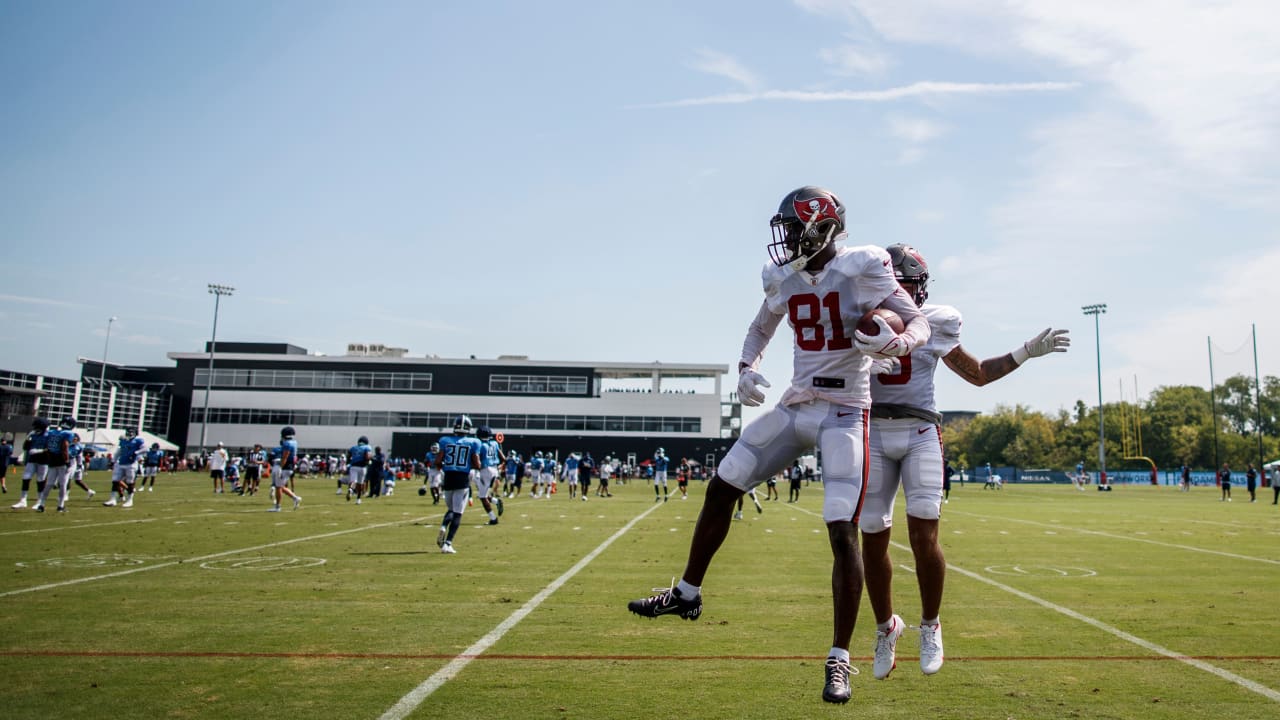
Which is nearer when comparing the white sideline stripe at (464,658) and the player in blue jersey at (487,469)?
the white sideline stripe at (464,658)

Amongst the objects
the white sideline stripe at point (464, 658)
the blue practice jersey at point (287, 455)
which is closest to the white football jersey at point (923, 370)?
the white sideline stripe at point (464, 658)

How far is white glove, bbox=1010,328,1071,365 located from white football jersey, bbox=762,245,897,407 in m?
1.61

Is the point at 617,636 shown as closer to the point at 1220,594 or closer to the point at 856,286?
the point at 856,286

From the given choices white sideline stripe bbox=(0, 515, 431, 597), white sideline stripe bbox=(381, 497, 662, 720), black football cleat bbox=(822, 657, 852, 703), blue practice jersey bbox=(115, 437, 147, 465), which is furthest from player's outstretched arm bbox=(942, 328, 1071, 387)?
blue practice jersey bbox=(115, 437, 147, 465)

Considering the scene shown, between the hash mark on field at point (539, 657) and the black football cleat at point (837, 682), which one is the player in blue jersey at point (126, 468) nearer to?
the hash mark on field at point (539, 657)

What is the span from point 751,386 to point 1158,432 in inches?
5573

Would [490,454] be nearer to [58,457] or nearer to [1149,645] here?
[58,457]

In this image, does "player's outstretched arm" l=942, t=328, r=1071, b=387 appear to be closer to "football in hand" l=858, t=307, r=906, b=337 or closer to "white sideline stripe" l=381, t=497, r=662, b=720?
"football in hand" l=858, t=307, r=906, b=337

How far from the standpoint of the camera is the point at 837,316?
5.31 metres

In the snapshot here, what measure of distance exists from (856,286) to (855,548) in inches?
60.3

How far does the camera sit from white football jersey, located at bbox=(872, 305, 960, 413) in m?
5.92

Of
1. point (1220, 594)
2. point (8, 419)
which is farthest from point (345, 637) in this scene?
point (8, 419)

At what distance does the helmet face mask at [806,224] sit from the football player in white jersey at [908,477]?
0.86 metres

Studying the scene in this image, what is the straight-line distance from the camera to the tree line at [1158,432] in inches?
4852
